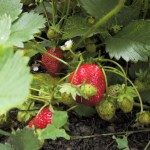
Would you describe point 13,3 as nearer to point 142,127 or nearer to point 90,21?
point 90,21

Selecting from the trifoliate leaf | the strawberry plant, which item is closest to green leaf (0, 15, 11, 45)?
the strawberry plant

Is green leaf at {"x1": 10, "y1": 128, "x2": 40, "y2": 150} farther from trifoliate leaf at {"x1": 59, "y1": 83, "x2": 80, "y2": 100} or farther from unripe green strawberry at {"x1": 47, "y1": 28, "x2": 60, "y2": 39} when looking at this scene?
unripe green strawberry at {"x1": 47, "y1": 28, "x2": 60, "y2": 39}

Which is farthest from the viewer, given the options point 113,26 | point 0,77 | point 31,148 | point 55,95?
point 113,26

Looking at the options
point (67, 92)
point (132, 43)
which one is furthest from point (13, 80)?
point (132, 43)

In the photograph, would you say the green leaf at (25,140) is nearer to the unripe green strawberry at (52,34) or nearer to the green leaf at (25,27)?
the green leaf at (25,27)

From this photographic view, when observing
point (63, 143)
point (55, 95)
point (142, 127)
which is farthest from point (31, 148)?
point (142, 127)

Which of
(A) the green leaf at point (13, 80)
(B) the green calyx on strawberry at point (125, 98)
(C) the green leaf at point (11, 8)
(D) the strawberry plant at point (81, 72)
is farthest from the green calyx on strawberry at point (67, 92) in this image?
(A) the green leaf at point (13, 80)
